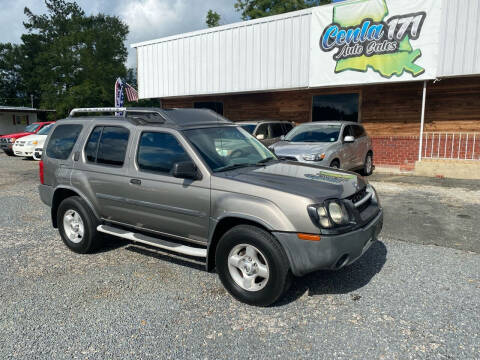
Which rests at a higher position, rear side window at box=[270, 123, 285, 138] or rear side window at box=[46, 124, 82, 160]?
rear side window at box=[270, 123, 285, 138]

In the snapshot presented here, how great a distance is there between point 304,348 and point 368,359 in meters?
0.47

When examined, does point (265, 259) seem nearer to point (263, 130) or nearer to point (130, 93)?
point (263, 130)

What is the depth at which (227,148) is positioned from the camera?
4.16m

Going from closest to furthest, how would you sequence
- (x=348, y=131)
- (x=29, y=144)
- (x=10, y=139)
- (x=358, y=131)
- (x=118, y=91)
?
(x=348, y=131) → (x=358, y=131) → (x=118, y=91) → (x=29, y=144) → (x=10, y=139)

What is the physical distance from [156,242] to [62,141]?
2283 millimetres

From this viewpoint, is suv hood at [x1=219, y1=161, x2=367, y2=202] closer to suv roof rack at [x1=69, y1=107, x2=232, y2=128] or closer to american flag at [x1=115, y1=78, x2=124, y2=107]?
suv roof rack at [x1=69, y1=107, x2=232, y2=128]

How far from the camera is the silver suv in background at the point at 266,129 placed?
11.2 meters

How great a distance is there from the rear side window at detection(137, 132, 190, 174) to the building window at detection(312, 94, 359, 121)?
11.0 metres

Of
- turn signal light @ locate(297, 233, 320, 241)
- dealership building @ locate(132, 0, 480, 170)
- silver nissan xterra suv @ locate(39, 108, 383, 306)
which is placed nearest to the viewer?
turn signal light @ locate(297, 233, 320, 241)

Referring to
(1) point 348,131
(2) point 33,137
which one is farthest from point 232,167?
(2) point 33,137

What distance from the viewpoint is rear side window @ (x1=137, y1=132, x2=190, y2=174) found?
3.91 metres

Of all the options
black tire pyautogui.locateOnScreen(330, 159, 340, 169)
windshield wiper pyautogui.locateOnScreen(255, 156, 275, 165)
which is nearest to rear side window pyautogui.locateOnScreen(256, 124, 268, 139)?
black tire pyautogui.locateOnScreen(330, 159, 340, 169)

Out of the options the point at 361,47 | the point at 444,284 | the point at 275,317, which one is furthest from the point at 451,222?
the point at 361,47

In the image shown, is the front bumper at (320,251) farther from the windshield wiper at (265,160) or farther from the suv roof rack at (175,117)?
the suv roof rack at (175,117)
